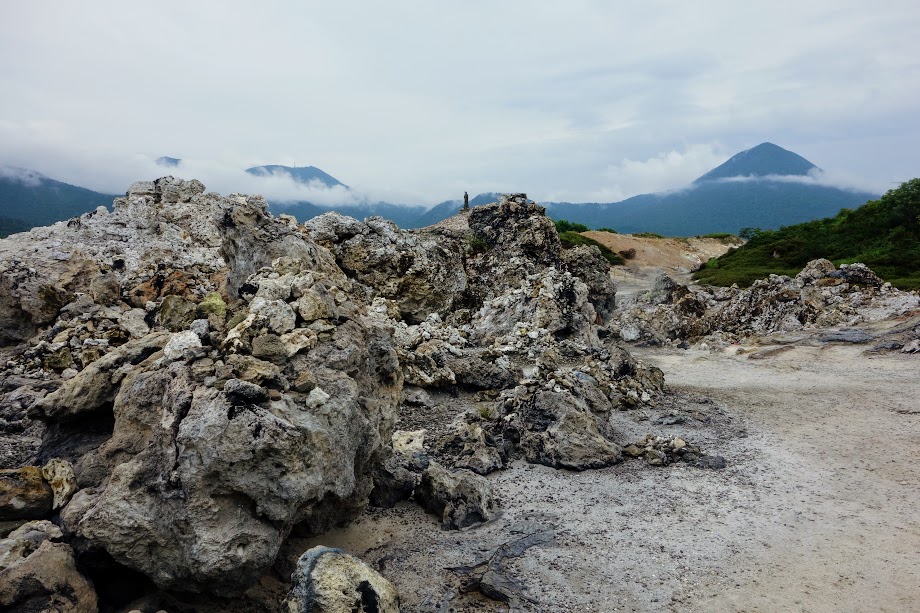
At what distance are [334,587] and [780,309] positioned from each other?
29385mm

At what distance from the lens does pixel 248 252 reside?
1476 centimetres

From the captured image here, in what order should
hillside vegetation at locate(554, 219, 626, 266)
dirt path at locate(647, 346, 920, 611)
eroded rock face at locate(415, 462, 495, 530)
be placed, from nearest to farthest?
dirt path at locate(647, 346, 920, 611)
eroded rock face at locate(415, 462, 495, 530)
hillside vegetation at locate(554, 219, 626, 266)

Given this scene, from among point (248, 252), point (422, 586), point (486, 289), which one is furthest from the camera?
point (486, 289)

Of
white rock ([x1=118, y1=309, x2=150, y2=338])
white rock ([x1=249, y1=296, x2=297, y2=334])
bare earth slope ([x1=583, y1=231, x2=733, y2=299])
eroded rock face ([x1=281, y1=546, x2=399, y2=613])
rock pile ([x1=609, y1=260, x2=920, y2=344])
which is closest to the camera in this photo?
eroded rock face ([x1=281, y1=546, x2=399, y2=613])

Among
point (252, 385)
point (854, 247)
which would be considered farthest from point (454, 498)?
point (854, 247)

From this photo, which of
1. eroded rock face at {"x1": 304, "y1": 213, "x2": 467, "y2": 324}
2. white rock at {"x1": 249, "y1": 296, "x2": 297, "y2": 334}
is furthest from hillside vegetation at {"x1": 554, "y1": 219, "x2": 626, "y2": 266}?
white rock at {"x1": 249, "y1": 296, "x2": 297, "y2": 334}

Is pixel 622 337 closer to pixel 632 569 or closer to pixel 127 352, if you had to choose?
pixel 632 569

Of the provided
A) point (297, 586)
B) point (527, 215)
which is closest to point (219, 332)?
point (297, 586)

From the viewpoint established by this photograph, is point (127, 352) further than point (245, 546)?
Yes

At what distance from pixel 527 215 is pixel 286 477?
23.8 m

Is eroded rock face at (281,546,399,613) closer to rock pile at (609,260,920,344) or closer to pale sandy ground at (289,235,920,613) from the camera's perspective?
Result: pale sandy ground at (289,235,920,613)

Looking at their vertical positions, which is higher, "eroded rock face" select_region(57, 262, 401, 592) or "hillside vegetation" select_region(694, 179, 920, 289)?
"hillside vegetation" select_region(694, 179, 920, 289)

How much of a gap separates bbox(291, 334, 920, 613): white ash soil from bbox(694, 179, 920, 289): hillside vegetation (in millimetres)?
32731

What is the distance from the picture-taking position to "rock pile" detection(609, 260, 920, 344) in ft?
85.3
